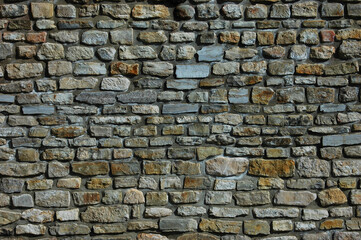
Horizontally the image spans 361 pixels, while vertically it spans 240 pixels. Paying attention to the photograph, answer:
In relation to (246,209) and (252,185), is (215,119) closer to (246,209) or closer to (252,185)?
(252,185)

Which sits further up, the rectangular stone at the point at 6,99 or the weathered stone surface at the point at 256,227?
the rectangular stone at the point at 6,99

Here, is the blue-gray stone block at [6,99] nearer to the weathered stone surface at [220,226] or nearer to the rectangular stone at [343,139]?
the weathered stone surface at [220,226]

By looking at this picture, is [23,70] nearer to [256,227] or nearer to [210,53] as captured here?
[210,53]

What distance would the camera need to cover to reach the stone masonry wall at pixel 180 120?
2.73m

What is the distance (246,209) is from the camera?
276cm

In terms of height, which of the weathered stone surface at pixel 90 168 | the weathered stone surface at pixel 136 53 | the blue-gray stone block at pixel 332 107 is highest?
the weathered stone surface at pixel 136 53

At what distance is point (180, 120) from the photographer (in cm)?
275

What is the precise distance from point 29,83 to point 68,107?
0.40 meters

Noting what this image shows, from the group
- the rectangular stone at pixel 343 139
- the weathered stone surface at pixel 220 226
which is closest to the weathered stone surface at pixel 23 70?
the weathered stone surface at pixel 220 226

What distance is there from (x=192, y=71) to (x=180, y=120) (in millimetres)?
435

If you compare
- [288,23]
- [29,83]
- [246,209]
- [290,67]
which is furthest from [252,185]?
[29,83]

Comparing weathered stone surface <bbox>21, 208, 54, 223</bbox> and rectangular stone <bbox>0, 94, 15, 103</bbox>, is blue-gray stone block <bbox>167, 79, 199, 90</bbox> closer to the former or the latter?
rectangular stone <bbox>0, 94, 15, 103</bbox>

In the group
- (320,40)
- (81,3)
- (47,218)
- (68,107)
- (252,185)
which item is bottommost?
(47,218)

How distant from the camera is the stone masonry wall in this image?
273cm
